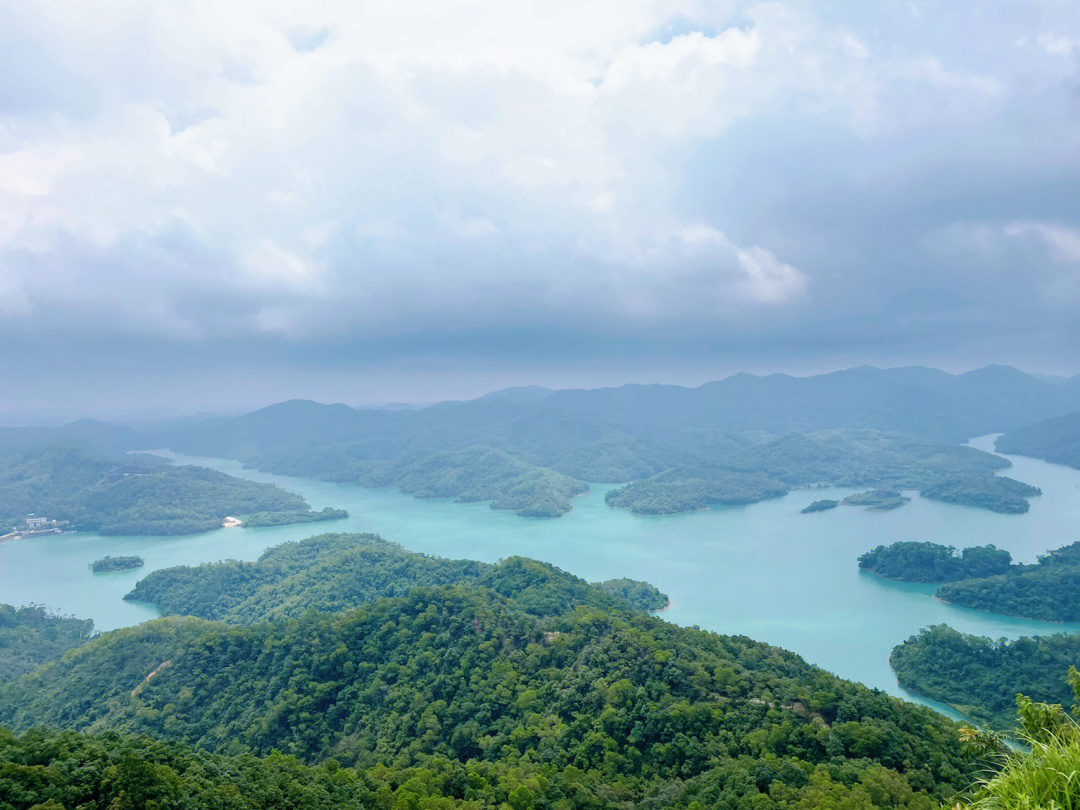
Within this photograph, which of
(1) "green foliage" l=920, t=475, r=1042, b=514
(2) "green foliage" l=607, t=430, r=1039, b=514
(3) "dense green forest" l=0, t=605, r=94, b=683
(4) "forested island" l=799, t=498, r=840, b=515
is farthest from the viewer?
(2) "green foliage" l=607, t=430, r=1039, b=514

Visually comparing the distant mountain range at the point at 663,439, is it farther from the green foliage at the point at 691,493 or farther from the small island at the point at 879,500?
the small island at the point at 879,500

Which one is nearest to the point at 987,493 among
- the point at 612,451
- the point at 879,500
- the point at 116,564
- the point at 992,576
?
the point at 879,500

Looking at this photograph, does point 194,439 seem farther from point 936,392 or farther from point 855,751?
point 936,392

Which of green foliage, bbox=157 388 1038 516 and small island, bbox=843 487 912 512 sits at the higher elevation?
green foliage, bbox=157 388 1038 516

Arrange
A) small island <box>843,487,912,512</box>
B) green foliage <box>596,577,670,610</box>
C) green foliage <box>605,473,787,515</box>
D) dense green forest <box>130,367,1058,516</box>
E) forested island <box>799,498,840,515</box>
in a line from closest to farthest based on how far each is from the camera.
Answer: green foliage <box>596,577,670,610</box> → small island <box>843,487,912,512</box> → forested island <box>799,498,840,515</box> → green foliage <box>605,473,787,515</box> → dense green forest <box>130,367,1058,516</box>

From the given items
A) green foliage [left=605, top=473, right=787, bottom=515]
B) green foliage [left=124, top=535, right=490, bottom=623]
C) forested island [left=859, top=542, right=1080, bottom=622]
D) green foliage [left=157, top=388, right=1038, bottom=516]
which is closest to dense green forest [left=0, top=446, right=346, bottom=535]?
green foliage [left=157, top=388, right=1038, bottom=516]

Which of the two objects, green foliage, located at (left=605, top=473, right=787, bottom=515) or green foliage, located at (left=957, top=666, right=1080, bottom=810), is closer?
green foliage, located at (left=957, top=666, right=1080, bottom=810)

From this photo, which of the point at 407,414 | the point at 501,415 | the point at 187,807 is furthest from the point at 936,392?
the point at 187,807

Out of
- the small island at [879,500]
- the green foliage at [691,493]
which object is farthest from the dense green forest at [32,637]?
the small island at [879,500]

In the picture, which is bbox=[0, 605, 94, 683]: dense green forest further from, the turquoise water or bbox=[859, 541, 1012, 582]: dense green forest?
bbox=[859, 541, 1012, 582]: dense green forest
